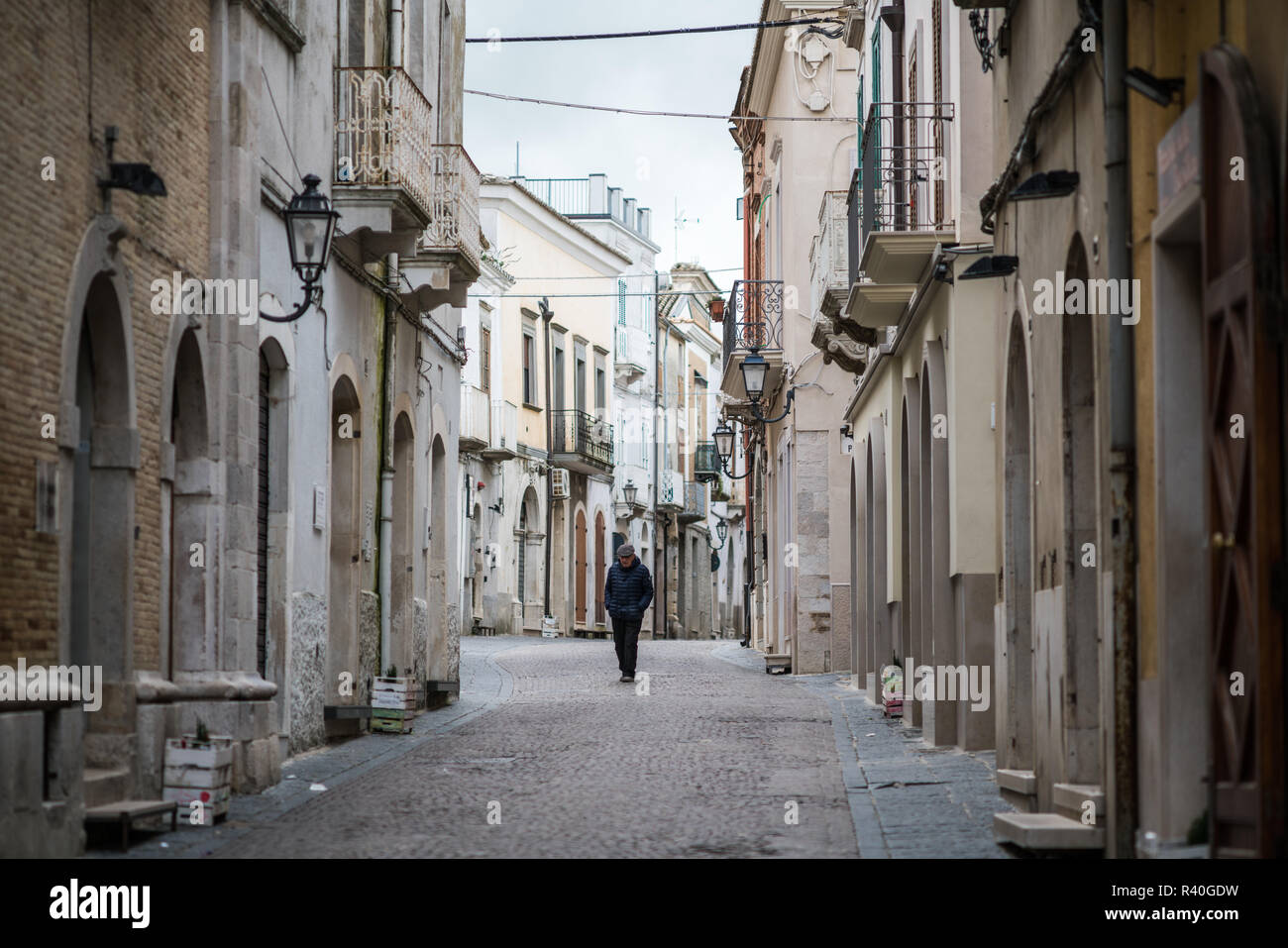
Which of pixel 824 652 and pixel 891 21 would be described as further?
pixel 824 652

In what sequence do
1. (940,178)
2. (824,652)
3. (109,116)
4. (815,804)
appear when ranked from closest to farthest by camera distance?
(109,116), (815,804), (940,178), (824,652)

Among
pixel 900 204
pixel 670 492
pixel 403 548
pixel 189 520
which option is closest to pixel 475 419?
pixel 670 492

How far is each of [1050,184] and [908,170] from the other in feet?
22.5

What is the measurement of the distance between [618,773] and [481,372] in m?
30.0

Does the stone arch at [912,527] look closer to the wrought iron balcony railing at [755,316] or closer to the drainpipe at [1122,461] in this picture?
the drainpipe at [1122,461]

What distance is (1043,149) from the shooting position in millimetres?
11422

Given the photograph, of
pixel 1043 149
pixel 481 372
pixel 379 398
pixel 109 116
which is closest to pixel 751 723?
pixel 379 398

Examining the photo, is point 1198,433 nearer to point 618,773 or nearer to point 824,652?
point 618,773

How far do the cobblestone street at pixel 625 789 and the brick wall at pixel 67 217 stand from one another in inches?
64.1

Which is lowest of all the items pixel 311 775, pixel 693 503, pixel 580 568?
pixel 311 775

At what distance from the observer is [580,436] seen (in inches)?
1941

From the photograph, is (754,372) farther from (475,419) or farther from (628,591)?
(475,419)

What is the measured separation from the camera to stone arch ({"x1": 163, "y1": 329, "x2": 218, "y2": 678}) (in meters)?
12.8

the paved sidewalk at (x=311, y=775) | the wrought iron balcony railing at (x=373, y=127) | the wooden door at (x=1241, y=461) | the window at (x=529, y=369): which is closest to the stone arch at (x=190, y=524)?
the paved sidewalk at (x=311, y=775)
